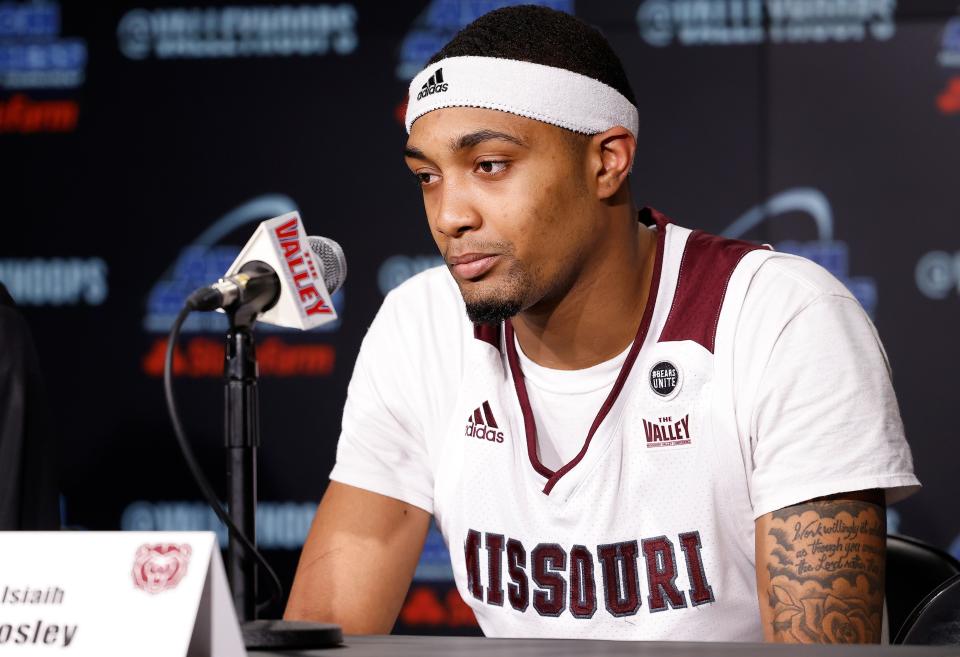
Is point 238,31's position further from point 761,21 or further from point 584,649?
point 584,649

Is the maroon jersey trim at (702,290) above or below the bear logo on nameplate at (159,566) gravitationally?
above

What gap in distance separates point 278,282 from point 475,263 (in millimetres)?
551

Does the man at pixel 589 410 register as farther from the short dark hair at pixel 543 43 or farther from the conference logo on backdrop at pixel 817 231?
the conference logo on backdrop at pixel 817 231

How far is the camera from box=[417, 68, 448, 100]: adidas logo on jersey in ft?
5.76

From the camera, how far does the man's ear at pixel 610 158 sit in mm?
1815

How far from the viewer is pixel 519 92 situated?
5.66 feet

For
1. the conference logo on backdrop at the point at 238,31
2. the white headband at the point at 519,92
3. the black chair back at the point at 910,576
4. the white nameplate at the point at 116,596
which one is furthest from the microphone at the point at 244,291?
the conference logo on backdrop at the point at 238,31

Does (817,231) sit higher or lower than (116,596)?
higher

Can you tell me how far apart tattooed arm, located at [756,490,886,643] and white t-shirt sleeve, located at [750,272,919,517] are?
25mm

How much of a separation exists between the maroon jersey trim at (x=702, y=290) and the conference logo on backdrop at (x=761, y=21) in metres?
1.78

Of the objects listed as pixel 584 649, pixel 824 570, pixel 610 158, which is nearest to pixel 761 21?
pixel 610 158

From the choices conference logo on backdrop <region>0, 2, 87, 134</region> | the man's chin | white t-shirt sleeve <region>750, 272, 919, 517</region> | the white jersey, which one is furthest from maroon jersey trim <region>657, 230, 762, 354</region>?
conference logo on backdrop <region>0, 2, 87, 134</region>

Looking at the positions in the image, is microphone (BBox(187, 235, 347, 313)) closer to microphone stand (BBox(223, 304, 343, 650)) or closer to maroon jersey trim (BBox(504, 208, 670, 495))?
microphone stand (BBox(223, 304, 343, 650))

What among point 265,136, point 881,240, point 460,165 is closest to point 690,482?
point 460,165
